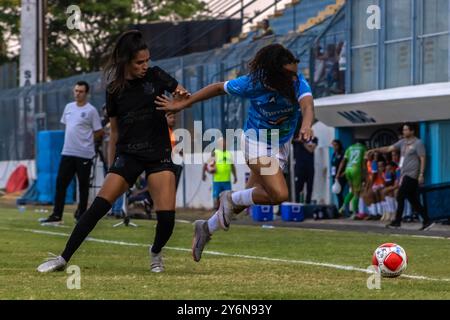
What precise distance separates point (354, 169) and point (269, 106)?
13739 millimetres

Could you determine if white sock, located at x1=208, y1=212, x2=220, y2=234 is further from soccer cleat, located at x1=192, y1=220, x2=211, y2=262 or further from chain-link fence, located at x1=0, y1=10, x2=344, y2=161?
chain-link fence, located at x1=0, y1=10, x2=344, y2=161

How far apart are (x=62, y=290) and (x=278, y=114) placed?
2961mm

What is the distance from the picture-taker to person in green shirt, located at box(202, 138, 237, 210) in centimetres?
2525

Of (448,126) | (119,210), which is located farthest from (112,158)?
(448,126)

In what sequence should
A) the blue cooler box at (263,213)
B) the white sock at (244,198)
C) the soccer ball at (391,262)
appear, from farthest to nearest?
1. the blue cooler box at (263,213)
2. the white sock at (244,198)
3. the soccer ball at (391,262)

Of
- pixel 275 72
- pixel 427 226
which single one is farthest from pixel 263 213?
pixel 275 72

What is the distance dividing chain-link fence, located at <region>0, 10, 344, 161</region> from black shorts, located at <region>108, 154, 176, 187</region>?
627 inches

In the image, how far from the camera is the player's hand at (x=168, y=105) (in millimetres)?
9930

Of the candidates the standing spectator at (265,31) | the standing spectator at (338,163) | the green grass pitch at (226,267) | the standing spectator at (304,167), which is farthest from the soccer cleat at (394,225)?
the standing spectator at (265,31)

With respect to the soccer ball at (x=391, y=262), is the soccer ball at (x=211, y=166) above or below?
above

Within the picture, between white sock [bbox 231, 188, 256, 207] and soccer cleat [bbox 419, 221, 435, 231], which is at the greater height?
white sock [bbox 231, 188, 256, 207]

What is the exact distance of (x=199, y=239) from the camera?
10625 millimetres

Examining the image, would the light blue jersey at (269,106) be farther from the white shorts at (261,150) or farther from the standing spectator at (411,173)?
the standing spectator at (411,173)

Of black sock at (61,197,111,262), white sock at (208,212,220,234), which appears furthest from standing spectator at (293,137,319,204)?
black sock at (61,197,111,262)
